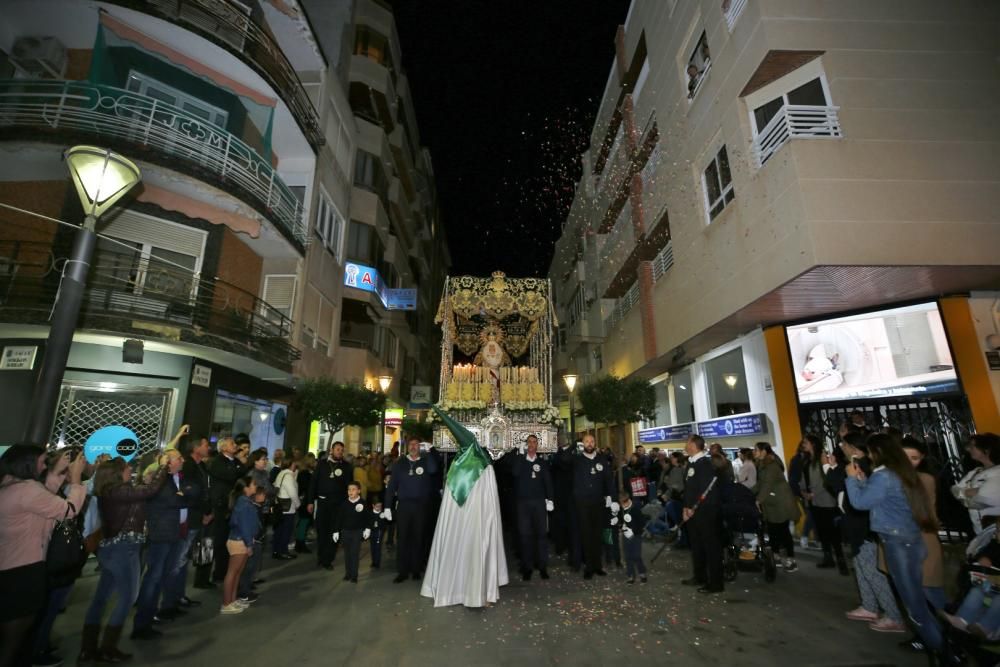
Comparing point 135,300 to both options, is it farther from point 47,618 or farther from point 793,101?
point 793,101

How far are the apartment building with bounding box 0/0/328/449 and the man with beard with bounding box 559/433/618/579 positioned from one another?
8.83 meters

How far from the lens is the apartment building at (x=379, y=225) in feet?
71.3

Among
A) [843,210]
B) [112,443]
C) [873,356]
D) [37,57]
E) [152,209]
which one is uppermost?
[37,57]

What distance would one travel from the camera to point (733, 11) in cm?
1202

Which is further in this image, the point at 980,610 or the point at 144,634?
the point at 144,634

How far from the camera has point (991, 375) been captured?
376 inches

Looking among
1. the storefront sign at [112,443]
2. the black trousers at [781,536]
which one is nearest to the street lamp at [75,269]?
the storefront sign at [112,443]

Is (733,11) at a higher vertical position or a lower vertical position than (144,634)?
higher

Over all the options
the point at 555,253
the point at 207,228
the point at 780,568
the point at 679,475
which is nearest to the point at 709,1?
the point at 679,475

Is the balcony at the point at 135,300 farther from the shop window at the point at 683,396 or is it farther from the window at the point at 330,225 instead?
the shop window at the point at 683,396

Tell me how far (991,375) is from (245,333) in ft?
55.4

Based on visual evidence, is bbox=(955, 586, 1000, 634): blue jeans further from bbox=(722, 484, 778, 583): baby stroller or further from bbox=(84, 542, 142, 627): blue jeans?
bbox=(84, 542, 142, 627): blue jeans

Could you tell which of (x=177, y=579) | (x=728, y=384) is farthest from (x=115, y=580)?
(x=728, y=384)

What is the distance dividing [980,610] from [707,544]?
3.25 metres
